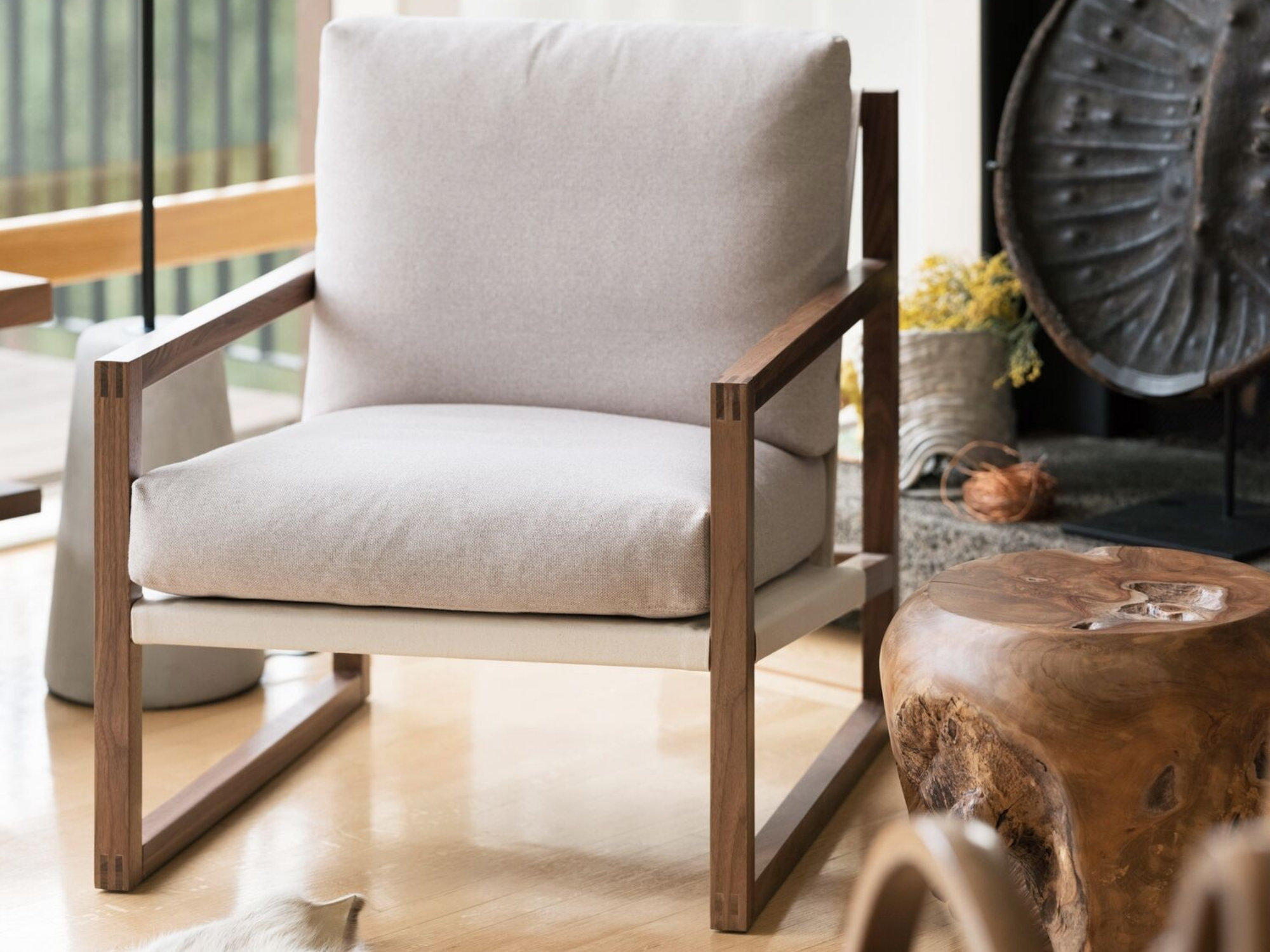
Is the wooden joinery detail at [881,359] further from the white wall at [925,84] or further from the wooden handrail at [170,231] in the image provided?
the wooden handrail at [170,231]

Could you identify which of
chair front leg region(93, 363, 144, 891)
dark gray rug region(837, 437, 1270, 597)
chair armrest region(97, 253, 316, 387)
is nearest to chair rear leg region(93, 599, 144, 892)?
chair front leg region(93, 363, 144, 891)

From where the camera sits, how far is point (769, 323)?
1788 mm

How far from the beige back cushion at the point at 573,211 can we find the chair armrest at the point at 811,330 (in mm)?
49

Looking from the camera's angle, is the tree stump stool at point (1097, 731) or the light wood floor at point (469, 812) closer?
the tree stump stool at point (1097, 731)

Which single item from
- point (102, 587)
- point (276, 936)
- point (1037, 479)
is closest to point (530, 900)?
point (276, 936)

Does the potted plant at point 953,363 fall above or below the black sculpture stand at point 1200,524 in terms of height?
above

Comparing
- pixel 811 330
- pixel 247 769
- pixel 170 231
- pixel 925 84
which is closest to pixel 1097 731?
pixel 811 330

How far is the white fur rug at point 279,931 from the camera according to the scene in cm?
144

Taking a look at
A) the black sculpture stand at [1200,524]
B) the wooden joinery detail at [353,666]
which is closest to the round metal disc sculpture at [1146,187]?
the black sculpture stand at [1200,524]

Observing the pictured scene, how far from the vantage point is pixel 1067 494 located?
246cm

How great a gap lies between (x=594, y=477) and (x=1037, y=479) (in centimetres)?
101

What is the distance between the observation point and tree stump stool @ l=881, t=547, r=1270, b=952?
1.28 meters

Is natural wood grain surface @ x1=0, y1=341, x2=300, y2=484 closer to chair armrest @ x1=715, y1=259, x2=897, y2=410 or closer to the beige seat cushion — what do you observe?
the beige seat cushion

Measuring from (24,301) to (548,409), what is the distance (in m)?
0.62
